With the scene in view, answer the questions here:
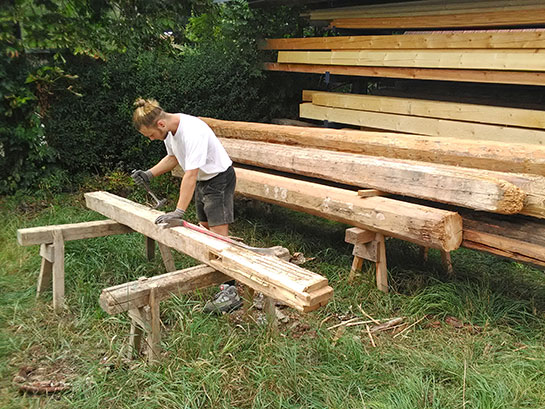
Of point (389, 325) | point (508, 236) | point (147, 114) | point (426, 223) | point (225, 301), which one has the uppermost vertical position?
point (147, 114)

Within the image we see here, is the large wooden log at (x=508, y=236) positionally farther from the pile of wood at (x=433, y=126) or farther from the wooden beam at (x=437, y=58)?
the wooden beam at (x=437, y=58)

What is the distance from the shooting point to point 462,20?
631 cm

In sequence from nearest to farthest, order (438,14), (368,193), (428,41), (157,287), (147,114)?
(157,287)
(147,114)
(368,193)
(428,41)
(438,14)

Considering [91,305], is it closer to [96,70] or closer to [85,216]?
[85,216]

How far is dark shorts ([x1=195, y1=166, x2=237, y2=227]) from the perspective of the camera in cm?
483

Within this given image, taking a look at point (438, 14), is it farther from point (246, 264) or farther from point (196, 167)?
point (246, 264)

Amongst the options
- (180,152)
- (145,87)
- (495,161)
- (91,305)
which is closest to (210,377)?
(91,305)

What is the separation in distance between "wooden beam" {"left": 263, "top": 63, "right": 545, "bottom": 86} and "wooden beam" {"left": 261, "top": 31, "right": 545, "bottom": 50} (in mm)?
293

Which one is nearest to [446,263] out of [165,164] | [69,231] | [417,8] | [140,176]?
[165,164]

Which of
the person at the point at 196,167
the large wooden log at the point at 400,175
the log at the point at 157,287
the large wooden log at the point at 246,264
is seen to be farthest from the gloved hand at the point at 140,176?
the large wooden log at the point at 400,175

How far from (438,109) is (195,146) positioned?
12.3ft

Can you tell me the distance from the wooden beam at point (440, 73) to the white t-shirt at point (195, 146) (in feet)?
11.1

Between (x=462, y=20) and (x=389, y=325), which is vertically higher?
(x=462, y=20)

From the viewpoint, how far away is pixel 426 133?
6738mm
